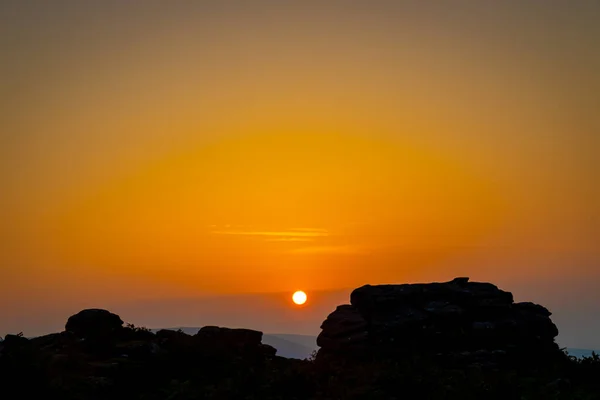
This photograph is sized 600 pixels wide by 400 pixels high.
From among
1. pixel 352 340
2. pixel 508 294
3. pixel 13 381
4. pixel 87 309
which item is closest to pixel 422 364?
pixel 352 340

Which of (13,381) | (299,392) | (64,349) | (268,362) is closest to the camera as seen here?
(13,381)

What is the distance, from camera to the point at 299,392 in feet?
87.7

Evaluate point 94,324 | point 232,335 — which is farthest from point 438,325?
point 94,324

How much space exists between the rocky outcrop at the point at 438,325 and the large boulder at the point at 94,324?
10.9 meters

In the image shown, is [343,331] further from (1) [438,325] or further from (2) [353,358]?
(1) [438,325]

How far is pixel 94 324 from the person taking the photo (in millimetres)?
32125

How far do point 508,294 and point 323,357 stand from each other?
1253 cm

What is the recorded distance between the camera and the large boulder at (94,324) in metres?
31.6

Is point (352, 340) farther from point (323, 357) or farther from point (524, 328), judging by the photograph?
point (524, 328)

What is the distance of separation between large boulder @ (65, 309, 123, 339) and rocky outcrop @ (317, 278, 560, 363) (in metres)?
10.9

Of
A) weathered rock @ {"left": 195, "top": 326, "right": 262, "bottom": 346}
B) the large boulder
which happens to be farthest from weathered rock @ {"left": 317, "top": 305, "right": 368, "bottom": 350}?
the large boulder

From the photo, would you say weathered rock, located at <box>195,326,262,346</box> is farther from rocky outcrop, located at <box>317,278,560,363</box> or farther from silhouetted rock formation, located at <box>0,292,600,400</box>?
rocky outcrop, located at <box>317,278,560,363</box>

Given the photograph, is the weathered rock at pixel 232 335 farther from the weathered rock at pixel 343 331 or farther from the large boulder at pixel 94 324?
the weathered rock at pixel 343 331

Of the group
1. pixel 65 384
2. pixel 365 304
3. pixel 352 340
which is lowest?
pixel 65 384
